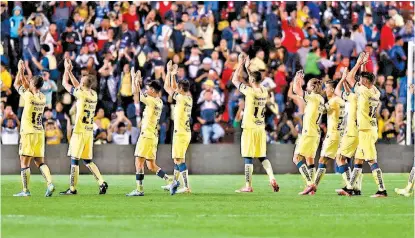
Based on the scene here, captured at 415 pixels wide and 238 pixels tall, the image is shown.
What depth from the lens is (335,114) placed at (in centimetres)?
2331

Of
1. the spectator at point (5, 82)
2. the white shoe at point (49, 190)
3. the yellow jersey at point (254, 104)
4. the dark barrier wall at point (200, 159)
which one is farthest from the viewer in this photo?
the spectator at point (5, 82)

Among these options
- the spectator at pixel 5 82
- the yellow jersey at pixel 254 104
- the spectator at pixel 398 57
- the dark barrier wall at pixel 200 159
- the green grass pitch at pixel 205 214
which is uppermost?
the spectator at pixel 398 57

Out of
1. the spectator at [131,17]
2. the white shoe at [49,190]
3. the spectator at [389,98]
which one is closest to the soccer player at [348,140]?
the white shoe at [49,190]

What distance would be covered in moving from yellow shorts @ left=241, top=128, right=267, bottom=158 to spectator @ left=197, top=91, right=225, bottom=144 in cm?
711

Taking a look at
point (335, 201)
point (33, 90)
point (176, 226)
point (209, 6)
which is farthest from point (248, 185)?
point (209, 6)

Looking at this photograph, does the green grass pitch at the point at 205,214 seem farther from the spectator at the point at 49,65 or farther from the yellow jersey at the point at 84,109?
the spectator at the point at 49,65

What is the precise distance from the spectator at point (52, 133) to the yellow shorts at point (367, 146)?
432 inches

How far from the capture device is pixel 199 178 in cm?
2927

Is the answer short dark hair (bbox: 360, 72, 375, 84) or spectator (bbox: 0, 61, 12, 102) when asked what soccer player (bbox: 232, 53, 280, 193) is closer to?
short dark hair (bbox: 360, 72, 375, 84)

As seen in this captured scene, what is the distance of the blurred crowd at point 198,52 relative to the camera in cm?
3088

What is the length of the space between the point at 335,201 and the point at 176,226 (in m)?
5.79

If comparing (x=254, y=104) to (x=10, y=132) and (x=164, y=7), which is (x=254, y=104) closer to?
(x=10, y=132)

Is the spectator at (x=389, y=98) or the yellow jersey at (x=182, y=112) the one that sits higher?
the spectator at (x=389, y=98)

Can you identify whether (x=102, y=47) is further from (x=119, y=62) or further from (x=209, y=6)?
(x=209, y=6)
